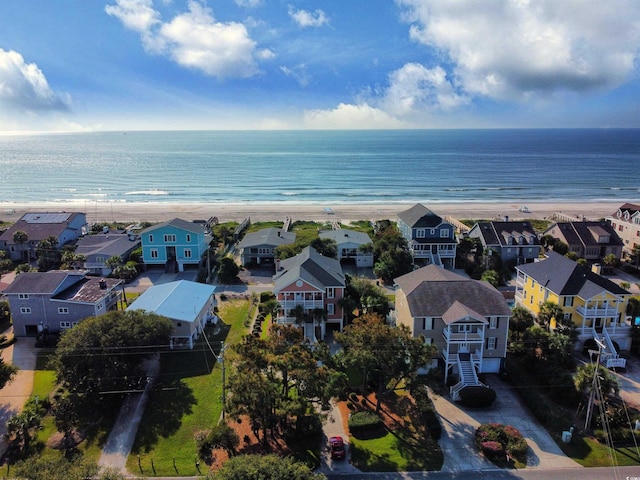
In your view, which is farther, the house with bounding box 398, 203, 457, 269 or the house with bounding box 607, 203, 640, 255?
the house with bounding box 607, 203, 640, 255

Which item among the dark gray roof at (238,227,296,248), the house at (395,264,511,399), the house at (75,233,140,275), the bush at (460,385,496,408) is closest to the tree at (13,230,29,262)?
the house at (75,233,140,275)

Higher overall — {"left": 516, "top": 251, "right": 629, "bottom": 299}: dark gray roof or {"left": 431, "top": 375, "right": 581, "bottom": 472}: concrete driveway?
{"left": 516, "top": 251, "right": 629, "bottom": 299}: dark gray roof

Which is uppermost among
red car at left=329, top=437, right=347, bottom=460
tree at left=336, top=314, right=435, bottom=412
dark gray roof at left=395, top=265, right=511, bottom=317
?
dark gray roof at left=395, top=265, right=511, bottom=317

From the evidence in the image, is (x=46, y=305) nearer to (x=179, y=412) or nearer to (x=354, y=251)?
(x=179, y=412)

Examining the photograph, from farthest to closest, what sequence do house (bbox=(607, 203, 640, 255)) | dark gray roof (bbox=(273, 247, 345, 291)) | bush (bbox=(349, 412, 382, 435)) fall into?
house (bbox=(607, 203, 640, 255))
dark gray roof (bbox=(273, 247, 345, 291))
bush (bbox=(349, 412, 382, 435))

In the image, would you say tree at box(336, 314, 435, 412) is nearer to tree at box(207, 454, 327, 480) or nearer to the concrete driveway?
the concrete driveway

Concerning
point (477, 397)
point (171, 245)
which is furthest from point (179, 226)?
point (477, 397)

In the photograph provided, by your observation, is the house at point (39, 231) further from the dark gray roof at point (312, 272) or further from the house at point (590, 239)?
the house at point (590, 239)

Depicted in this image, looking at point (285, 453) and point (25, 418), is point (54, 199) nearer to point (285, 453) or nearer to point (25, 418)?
point (25, 418)
